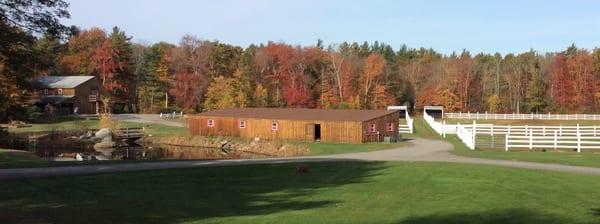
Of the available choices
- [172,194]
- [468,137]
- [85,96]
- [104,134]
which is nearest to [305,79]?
[85,96]

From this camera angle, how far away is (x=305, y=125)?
4619cm

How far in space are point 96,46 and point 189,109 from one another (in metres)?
16.8

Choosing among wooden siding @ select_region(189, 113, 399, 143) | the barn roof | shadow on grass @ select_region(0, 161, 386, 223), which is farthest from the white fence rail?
shadow on grass @ select_region(0, 161, 386, 223)

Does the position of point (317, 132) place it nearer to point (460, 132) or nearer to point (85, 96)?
point (460, 132)

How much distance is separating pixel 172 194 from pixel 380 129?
31.0 meters

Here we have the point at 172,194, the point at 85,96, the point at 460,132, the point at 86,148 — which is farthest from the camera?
the point at 85,96

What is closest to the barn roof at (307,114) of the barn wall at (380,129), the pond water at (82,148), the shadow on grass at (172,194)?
the barn wall at (380,129)

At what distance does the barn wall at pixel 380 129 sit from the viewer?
44.3 meters

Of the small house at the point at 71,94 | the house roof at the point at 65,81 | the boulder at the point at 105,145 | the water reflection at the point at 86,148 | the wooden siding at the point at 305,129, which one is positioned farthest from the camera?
the house roof at the point at 65,81

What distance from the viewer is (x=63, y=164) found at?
24.4 meters

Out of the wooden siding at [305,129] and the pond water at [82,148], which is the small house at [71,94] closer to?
the pond water at [82,148]

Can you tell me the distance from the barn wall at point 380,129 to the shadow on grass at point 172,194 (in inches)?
840

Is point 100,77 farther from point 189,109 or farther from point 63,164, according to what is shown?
point 63,164

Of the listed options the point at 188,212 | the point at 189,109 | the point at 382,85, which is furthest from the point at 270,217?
the point at 382,85
